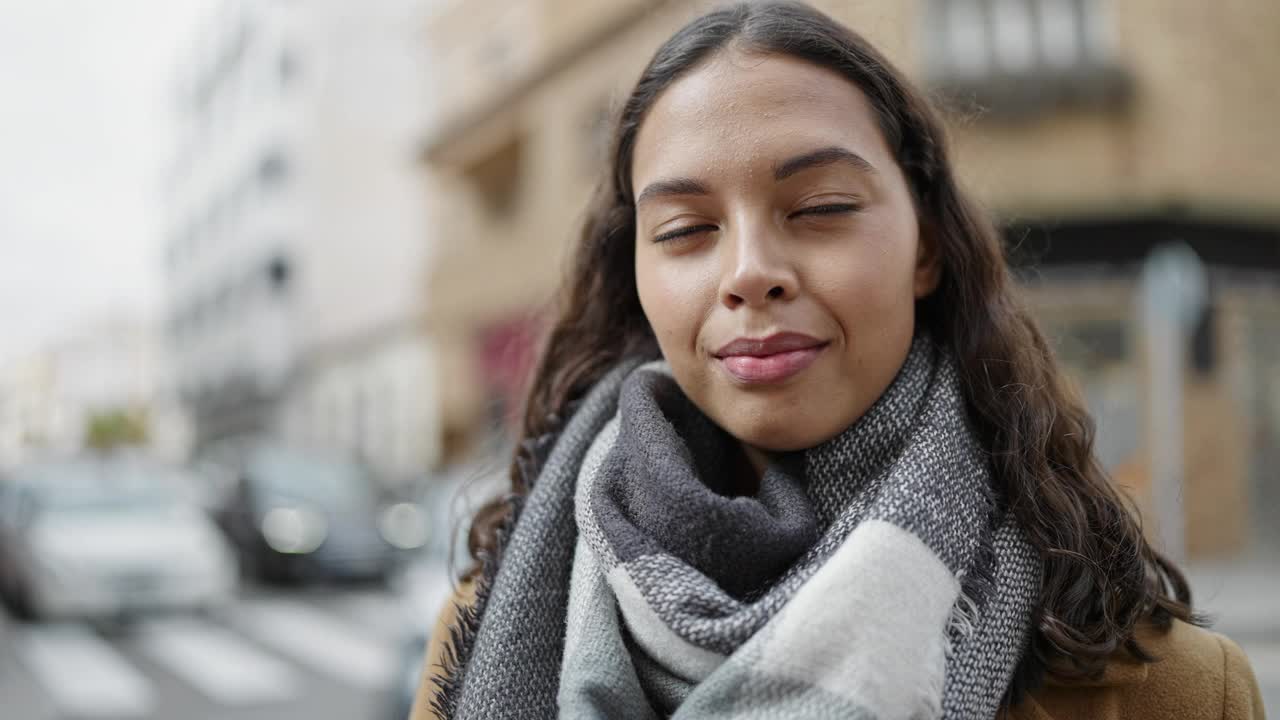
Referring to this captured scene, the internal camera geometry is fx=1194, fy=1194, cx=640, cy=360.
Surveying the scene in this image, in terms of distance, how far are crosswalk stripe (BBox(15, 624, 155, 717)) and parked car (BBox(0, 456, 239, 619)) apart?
1.26ft

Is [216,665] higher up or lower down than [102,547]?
lower down

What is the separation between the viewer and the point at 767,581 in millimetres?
1488

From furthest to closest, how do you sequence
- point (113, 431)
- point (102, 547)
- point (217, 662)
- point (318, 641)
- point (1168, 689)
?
point (113, 431) → point (102, 547) → point (318, 641) → point (217, 662) → point (1168, 689)

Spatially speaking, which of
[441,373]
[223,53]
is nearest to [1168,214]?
[441,373]

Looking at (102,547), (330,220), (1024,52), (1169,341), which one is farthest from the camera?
(330,220)

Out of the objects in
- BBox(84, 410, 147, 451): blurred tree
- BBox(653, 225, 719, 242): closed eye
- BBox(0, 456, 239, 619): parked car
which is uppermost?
BBox(84, 410, 147, 451): blurred tree

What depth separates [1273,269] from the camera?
1290 centimetres

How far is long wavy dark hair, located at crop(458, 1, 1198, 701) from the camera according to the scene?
5.10ft

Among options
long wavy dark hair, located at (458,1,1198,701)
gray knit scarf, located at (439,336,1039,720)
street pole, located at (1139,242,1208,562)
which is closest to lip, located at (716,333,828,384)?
gray knit scarf, located at (439,336,1039,720)

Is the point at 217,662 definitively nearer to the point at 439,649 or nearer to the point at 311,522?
the point at 311,522

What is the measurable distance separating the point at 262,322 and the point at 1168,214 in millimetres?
33289

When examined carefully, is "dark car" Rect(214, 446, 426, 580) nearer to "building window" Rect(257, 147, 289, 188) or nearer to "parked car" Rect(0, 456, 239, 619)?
"parked car" Rect(0, 456, 239, 619)

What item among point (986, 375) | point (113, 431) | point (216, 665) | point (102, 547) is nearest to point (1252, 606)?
point (216, 665)

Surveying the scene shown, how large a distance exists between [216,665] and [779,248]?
29.3 ft
